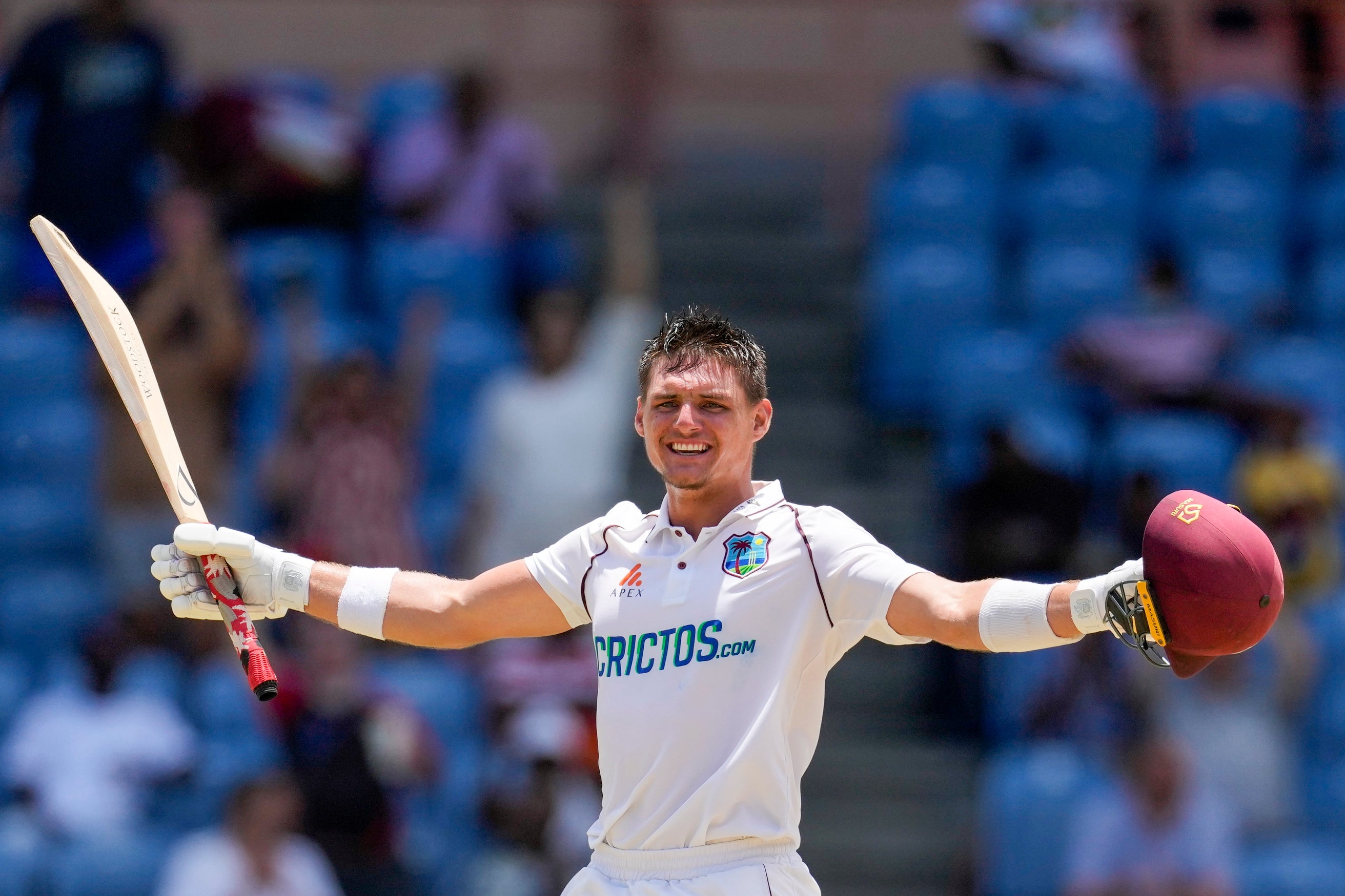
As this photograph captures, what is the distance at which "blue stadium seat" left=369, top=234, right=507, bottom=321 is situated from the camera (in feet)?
38.7

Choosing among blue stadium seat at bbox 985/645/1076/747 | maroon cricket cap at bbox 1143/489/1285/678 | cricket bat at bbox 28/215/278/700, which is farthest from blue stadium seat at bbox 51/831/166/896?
maroon cricket cap at bbox 1143/489/1285/678

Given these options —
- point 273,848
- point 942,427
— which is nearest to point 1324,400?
point 942,427

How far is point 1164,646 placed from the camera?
4.63 metres

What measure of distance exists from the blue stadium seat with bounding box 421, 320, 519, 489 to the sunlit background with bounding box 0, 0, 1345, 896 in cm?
2

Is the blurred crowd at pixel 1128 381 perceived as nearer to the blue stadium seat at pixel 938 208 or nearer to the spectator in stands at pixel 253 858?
the blue stadium seat at pixel 938 208

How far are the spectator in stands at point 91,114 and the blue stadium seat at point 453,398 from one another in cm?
185

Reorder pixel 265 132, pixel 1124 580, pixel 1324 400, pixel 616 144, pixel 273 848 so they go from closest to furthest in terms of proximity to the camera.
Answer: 1. pixel 1124 580
2. pixel 273 848
3. pixel 1324 400
4. pixel 265 132
5. pixel 616 144

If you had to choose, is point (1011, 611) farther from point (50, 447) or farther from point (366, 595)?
point (50, 447)

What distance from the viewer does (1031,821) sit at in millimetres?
9461

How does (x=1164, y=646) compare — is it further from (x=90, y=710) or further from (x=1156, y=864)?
(x=90, y=710)

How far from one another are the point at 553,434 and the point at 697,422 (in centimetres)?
570

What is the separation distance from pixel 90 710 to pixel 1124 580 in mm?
6405

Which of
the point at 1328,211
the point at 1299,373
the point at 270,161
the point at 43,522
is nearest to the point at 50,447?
the point at 43,522

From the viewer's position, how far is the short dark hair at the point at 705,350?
4.93m
